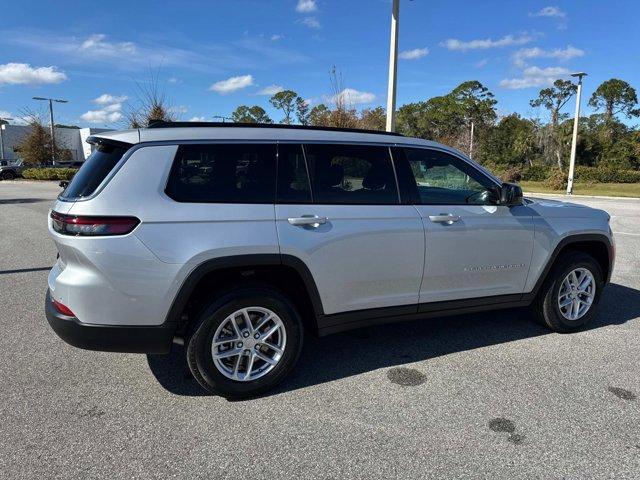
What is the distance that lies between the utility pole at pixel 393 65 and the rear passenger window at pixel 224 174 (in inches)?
341

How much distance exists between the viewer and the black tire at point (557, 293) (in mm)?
4574

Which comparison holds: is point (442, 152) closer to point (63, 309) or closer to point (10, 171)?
point (63, 309)

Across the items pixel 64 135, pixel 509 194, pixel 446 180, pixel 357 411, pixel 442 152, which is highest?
pixel 64 135

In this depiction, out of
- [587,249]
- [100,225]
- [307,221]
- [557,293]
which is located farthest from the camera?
[587,249]

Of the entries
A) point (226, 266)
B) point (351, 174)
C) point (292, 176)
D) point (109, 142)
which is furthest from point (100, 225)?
point (351, 174)

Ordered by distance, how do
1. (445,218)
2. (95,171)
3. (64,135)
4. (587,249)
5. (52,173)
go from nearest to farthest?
(95,171), (445,218), (587,249), (52,173), (64,135)

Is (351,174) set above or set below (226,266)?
above

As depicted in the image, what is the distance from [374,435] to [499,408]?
93cm

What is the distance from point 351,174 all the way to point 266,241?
0.91 m

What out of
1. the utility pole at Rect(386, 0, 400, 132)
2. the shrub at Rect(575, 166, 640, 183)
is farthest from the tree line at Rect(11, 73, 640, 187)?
the utility pole at Rect(386, 0, 400, 132)

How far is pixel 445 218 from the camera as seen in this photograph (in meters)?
3.90

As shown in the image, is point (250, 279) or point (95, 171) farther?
point (250, 279)

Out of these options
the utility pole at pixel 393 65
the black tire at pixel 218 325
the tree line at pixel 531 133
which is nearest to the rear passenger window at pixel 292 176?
the black tire at pixel 218 325

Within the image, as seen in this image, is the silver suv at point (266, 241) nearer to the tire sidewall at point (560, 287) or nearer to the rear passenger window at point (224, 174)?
the rear passenger window at point (224, 174)
